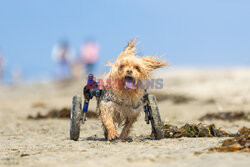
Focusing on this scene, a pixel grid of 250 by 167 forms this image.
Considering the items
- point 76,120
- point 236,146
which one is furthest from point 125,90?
point 236,146

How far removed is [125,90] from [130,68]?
35cm

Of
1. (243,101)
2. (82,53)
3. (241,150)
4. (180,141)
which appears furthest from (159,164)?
(82,53)

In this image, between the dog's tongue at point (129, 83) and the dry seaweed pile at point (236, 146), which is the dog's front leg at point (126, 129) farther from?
the dry seaweed pile at point (236, 146)

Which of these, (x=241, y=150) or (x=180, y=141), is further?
(x=180, y=141)

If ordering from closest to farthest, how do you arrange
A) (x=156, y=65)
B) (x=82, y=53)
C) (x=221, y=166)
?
(x=221, y=166) < (x=156, y=65) < (x=82, y=53)

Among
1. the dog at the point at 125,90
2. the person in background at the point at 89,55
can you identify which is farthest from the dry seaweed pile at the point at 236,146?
the person in background at the point at 89,55

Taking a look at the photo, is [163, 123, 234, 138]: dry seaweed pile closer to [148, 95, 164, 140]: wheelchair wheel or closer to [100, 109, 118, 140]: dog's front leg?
[148, 95, 164, 140]: wheelchair wheel

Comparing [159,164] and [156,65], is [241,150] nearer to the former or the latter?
[159,164]

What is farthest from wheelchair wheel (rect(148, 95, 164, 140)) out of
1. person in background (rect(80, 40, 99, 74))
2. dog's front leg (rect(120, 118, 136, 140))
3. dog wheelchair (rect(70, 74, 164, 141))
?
person in background (rect(80, 40, 99, 74))

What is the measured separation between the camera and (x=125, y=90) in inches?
229

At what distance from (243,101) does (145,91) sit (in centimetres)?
1013

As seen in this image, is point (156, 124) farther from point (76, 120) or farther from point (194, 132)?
point (76, 120)

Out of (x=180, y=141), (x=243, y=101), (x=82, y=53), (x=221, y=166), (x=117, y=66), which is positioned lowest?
(x=221, y=166)

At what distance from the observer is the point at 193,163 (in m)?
3.70
